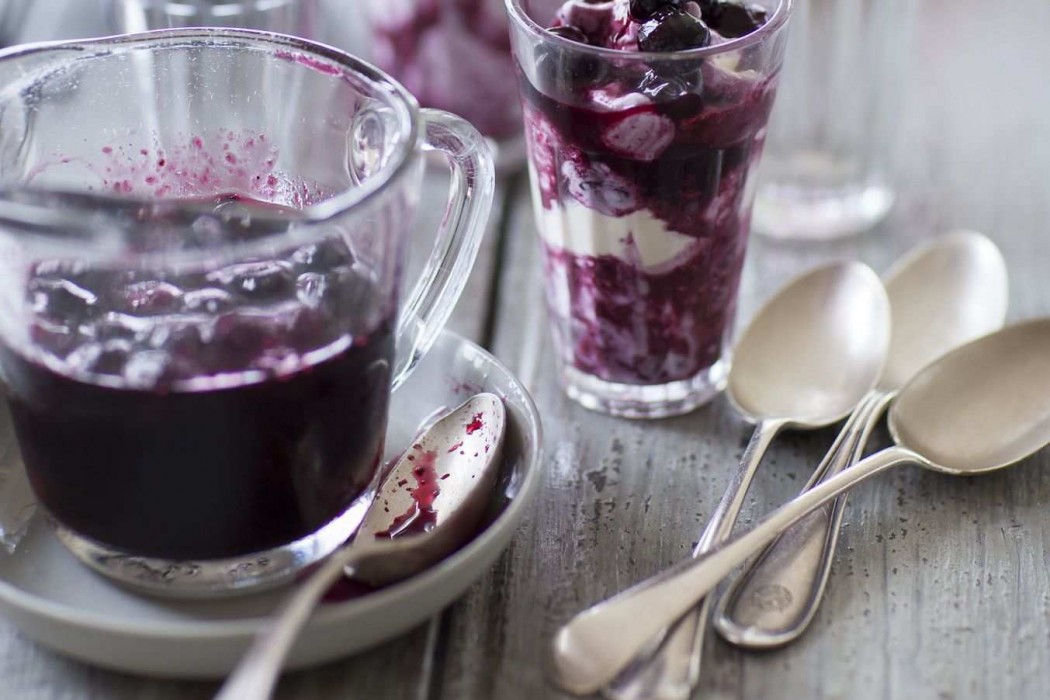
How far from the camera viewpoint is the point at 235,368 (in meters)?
0.72

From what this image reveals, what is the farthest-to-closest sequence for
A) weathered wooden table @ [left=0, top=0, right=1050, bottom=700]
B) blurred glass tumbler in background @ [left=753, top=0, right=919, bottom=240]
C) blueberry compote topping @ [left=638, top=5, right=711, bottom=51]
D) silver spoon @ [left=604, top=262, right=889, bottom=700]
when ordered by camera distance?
blurred glass tumbler in background @ [left=753, top=0, right=919, bottom=240]
silver spoon @ [left=604, top=262, right=889, bottom=700]
blueberry compote topping @ [left=638, top=5, right=711, bottom=51]
weathered wooden table @ [left=0, top=0, right=1050, bottom=700]

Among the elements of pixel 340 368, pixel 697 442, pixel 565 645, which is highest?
pixel 340 368

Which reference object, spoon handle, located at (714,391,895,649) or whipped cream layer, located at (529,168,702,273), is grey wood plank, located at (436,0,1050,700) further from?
whipped cream layer, located at (529,168,702,273)

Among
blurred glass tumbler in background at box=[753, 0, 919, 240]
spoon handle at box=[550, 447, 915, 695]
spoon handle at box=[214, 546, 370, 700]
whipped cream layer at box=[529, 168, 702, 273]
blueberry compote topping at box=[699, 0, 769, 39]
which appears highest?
blueberry compote topping at box=[699, 0, 769, 39]

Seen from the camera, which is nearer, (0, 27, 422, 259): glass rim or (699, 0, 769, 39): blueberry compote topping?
(0, 27, 422, 259): glass rim

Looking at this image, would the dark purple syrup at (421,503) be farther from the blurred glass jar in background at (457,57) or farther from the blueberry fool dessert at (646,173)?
the blurred glass jar in background at (457,57)

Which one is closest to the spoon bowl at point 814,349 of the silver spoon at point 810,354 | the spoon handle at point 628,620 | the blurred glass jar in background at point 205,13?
the silver spoon at point 810,354

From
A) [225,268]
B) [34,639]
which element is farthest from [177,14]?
[34,639]

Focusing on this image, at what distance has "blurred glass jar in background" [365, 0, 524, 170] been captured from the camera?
1.30m

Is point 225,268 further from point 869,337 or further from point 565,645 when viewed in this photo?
point 869,337

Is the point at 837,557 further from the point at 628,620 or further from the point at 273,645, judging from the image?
the point at 273,645

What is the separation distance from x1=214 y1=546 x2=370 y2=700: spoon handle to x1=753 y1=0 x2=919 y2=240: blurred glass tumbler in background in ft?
2.29

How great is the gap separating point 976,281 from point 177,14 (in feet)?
2.56

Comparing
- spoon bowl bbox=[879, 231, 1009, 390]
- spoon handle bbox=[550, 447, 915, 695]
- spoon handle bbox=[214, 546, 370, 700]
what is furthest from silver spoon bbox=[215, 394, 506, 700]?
spoon bowl bbox=[879, 231, 1009, 390]
